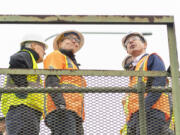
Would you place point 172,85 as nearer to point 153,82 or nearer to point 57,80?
point 153,82

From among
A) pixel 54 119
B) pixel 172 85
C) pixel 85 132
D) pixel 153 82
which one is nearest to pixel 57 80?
pixel 54 119

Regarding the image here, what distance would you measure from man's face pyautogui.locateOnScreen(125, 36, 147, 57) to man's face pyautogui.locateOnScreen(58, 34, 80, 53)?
728mm

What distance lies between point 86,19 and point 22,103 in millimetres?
1369

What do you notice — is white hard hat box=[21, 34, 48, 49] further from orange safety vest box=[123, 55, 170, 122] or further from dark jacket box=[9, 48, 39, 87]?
orange safety vest box=[123, 55, 170, 122]

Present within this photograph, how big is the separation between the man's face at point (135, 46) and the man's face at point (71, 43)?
2.39 feet

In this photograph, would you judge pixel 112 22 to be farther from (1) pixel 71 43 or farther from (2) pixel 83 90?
(1) pixel 71 43

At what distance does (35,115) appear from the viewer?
178 inches

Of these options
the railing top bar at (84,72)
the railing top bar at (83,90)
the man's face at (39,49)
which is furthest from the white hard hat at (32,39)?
the railing top bar at (84,72)

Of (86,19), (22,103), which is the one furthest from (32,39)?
(86,19)

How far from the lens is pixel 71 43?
17.6 feet

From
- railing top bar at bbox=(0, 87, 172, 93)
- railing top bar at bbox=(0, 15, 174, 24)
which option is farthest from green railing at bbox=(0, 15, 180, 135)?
railing top bar at bbox=(0, 87, 172, 93)

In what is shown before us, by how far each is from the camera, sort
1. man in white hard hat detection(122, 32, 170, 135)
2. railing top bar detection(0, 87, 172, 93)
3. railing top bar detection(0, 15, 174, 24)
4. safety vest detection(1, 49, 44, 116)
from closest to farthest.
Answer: railing top bar detection(0, 15, 174, 24) < railing top bar detection(0, 87, 172, 93) < man in white hard hat detection(122, 32, 170, 135) < safety vest detection(1, 49, 44, 116)

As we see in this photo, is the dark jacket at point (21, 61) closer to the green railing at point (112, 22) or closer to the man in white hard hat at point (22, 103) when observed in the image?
the man in white hard hat at point (22, 103)

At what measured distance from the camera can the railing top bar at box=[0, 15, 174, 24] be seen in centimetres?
360
